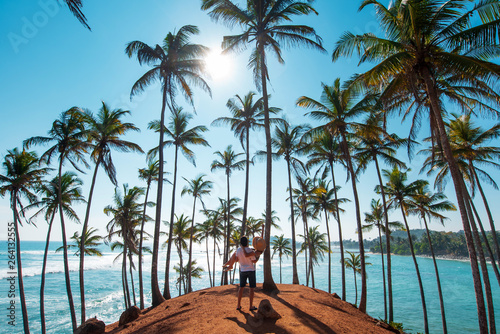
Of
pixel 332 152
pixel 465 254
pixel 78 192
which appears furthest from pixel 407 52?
pixel 465 254

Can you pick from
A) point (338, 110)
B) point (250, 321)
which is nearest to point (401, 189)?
point (338, 110)

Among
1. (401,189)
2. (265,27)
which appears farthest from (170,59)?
(401,189)

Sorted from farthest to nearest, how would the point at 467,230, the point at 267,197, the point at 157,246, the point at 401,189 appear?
the point at 401,189 < the point at 157,246 < the point at 267,197 < the point at 467,230

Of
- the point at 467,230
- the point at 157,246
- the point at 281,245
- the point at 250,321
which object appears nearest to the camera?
the point at 250,321

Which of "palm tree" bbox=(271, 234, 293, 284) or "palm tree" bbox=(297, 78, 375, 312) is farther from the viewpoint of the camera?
"palm tree" bbox=(271, 234, 293, 284)

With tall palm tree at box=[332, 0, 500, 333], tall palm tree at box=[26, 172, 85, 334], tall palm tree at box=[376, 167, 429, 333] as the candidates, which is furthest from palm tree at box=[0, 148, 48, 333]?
tall palm tree at box=[376, 167, 429, 333]

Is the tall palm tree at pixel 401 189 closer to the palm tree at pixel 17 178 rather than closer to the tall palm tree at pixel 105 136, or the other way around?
the tall palm tree at pixel 105 136

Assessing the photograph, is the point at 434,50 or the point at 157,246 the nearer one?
the point at 434,50

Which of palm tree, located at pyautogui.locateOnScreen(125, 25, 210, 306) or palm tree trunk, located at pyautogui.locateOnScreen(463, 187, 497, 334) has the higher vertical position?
palm tree, located at pyautogui.locateOnScreen(125, 25, 210, 306)

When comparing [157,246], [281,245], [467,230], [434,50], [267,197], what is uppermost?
[434,50]

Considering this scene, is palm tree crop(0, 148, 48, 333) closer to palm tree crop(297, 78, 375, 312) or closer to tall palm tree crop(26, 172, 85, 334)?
tall palm tree crop(26, 172, 85, 334)

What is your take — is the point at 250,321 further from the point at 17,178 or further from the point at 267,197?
the point at 17,178

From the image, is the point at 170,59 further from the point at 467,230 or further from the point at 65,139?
the point at 467,230

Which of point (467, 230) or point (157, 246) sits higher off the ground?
point (467, 230)
